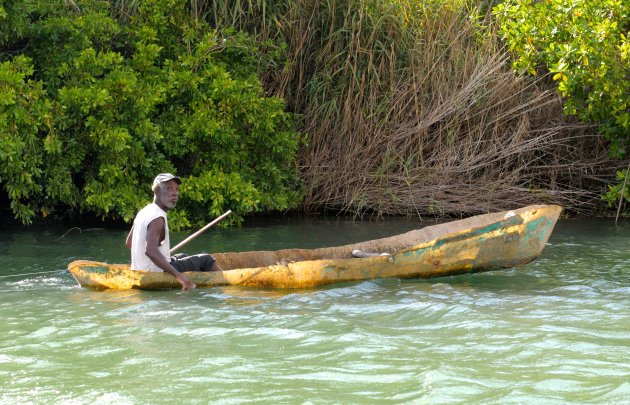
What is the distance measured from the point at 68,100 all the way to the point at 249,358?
603cm

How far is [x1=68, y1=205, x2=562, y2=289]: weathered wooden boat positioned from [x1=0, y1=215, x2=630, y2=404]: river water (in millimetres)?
116

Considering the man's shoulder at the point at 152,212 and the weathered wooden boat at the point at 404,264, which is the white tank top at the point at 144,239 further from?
the weathered wooden boat at the point at 404,264

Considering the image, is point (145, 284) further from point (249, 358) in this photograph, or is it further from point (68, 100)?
point (68, 100)

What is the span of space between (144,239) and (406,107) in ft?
19.5

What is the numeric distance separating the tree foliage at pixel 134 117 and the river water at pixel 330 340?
1.78 metres

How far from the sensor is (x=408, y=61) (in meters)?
13.1

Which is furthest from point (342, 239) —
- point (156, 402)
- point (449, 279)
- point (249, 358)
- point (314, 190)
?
point (156, 402)

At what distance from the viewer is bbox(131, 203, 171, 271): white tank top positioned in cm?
794

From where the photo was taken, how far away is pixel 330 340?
20.4 feet

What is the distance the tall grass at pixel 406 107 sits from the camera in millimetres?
12836

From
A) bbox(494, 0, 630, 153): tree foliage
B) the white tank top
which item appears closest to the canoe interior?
the white tank top

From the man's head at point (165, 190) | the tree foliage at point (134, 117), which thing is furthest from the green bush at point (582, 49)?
the man's head at point (165, 190)

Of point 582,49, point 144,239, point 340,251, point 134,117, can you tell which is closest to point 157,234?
point 144,239

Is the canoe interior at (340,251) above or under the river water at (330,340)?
above
